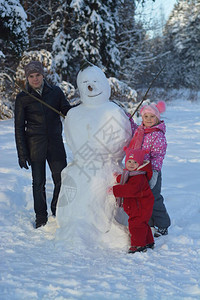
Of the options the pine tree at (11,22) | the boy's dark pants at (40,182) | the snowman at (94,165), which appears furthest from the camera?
the pine tree at (11,22)

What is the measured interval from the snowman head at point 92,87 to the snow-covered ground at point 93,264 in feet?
4.54

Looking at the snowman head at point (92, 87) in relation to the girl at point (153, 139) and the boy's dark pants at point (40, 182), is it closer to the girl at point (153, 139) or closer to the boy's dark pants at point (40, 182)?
the girl at point (153, 139)

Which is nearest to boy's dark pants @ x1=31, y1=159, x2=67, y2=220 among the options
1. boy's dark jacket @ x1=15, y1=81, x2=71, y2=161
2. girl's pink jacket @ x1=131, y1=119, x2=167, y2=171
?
boy's dark jacket @ x1=15, y1=81, x2=71, y2=161

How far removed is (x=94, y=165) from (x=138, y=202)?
552 mm

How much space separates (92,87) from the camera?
3170 mm

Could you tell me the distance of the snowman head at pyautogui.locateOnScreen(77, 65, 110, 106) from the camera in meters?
3.18

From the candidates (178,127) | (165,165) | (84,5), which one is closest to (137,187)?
(165,165)

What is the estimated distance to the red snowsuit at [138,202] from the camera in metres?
2.95

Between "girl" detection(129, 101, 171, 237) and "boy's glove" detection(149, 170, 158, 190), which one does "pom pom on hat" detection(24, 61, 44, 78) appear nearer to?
"girl" detection(129, 101, 171, 237)

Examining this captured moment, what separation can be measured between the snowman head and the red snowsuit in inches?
30.1

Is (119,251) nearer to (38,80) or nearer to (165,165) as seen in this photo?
(38,80)

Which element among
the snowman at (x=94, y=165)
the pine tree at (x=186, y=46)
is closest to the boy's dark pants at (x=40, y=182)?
the snowman at (x=94, y=165)

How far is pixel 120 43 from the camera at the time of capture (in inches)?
552

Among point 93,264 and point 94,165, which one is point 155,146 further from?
point 93,264
